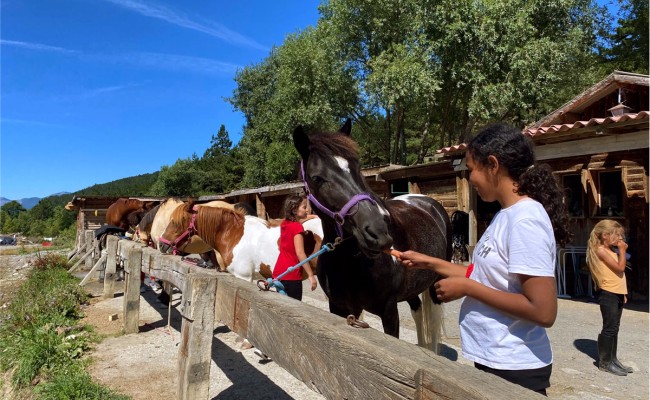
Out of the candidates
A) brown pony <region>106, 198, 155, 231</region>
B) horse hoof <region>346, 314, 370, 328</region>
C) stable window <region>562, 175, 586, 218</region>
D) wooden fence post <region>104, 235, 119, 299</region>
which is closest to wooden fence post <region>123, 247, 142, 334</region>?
wooden fence post <region>104, 235, 119, 299</region>

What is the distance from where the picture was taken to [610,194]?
25.8 feet

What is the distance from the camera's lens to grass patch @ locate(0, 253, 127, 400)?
11.1 feet

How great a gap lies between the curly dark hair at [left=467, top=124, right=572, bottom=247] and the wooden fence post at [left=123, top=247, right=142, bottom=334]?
15.6 ft

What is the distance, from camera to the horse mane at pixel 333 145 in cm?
258

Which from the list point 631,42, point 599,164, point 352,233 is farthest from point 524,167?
point 631,42

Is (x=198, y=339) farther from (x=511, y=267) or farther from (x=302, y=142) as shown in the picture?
(x=511, y=267)

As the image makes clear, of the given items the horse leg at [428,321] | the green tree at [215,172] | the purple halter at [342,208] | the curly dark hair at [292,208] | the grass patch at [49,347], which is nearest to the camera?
the purple halter at [342,208]

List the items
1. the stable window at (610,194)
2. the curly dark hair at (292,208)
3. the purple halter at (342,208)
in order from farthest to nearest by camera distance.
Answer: the stable window at (610,194) → the curly dark hair at (292,208) → the purple halter at (342,208)

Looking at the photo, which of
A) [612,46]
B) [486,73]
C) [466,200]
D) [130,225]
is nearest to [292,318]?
[466,200]

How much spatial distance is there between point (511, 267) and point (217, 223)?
4.43 meters

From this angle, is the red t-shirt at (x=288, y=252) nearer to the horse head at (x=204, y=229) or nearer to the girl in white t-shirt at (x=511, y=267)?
the horse head at (x=204, y=229)

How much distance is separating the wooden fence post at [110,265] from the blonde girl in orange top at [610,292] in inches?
279

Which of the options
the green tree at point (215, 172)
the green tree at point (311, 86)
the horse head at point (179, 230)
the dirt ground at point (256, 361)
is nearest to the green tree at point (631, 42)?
the green tree at point (311, 86)

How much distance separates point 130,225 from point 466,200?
8.40 metres
